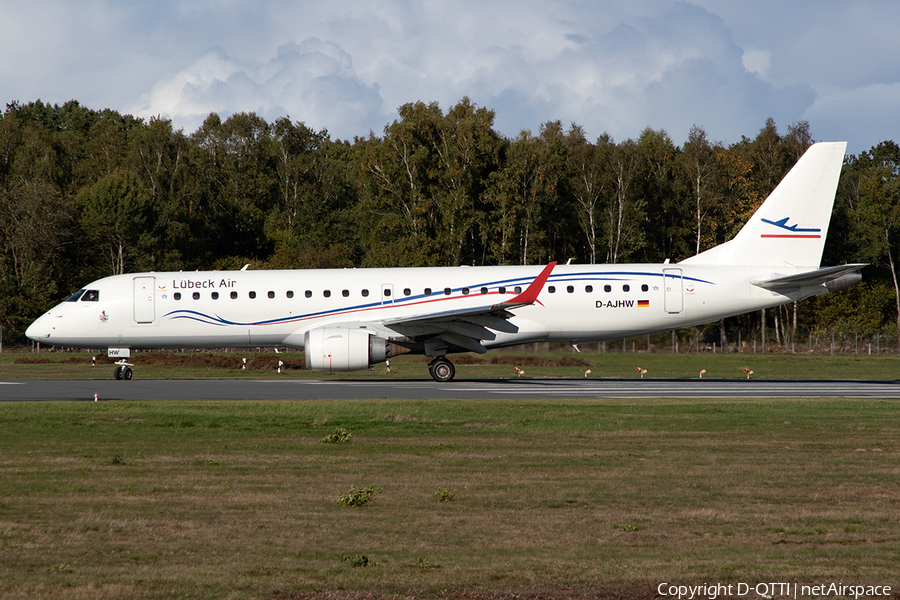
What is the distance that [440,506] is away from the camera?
8.52 meters

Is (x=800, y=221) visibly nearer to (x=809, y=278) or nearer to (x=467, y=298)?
(x=809, y=278)

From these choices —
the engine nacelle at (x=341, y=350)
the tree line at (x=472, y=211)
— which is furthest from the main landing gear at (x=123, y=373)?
the tree line at (x=472, y=211)

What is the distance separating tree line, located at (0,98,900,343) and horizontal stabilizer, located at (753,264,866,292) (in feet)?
102

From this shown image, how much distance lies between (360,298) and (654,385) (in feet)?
29.9

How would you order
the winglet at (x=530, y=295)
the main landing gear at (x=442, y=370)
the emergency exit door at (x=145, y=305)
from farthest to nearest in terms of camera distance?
1. the emergency exit door at (x=145, y=305)
2. the main landing gear at (x=442, y=370)
3. the winglet at (x=530, y=295)

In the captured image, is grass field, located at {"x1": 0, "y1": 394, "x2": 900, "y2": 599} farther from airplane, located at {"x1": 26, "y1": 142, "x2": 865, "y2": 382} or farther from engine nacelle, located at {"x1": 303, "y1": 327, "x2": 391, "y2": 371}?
airplane, located at {"x1": 26, "y1": 142, "x2": 865, "y2": 382}

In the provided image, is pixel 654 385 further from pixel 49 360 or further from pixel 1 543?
pixel 49 360

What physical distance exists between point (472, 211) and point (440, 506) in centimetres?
5126

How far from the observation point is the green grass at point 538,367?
3145 centimetres

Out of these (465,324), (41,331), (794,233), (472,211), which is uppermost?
(472,211)

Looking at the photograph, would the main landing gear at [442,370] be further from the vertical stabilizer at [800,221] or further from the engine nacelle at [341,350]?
the vertical stabilizer at [800,221]

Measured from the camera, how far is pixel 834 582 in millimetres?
5941

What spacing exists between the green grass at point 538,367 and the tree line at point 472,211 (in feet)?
56.1

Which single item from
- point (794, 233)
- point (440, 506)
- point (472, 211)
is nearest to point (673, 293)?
point (794, 233)
